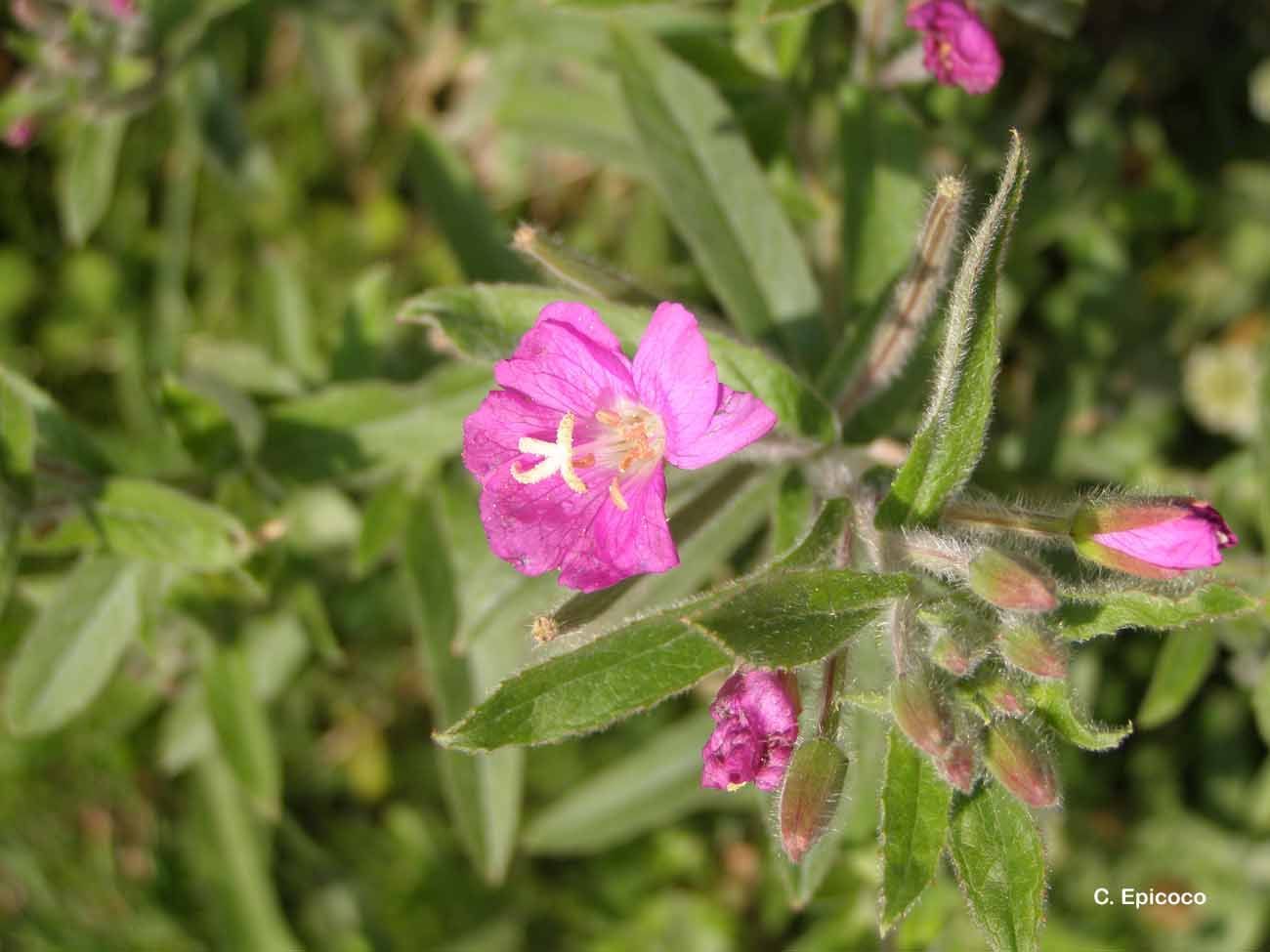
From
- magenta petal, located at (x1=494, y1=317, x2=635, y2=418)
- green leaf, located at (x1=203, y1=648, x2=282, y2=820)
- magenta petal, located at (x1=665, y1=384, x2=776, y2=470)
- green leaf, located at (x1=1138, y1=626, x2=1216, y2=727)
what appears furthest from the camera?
green leaf, located at (x1=203, y1=648, x2=282, y2=820)

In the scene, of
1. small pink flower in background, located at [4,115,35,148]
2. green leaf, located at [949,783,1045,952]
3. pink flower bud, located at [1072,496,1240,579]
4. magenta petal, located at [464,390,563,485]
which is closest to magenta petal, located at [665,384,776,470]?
magenta petal, located at [464,390,563,485]

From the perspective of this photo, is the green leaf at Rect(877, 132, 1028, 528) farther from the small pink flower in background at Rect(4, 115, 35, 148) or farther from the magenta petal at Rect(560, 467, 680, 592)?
the small pink flower in background at Rect(4, 115, 35, 148)

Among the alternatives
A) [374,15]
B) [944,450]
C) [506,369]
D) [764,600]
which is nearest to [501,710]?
[764,600]

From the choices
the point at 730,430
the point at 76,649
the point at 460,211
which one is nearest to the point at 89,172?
the point at 460,211

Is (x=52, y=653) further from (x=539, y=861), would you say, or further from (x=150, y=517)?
(x=539, y=861)

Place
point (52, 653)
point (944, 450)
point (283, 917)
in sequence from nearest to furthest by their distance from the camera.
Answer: point (944, 450), point (52, 653), point (283, 917)

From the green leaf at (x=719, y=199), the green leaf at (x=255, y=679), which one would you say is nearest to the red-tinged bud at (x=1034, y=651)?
the green leaf at (x=719, y=199)
